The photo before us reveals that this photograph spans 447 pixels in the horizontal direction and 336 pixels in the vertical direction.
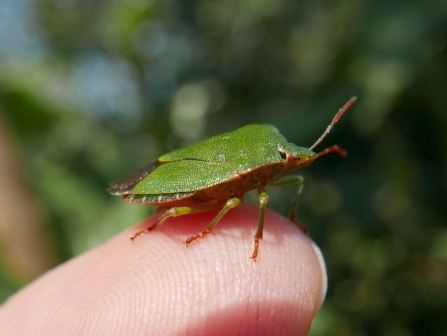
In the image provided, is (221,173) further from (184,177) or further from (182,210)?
(182,210)

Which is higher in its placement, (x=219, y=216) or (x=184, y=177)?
(x=184, y=177)

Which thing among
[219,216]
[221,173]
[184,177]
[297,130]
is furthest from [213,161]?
[297,130]

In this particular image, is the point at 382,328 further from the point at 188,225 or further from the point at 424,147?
the point at 188,225

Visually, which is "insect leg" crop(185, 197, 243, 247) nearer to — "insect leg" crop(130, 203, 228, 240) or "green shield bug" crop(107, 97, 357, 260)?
"green shield bug" crop(107, 97, 357, 260)

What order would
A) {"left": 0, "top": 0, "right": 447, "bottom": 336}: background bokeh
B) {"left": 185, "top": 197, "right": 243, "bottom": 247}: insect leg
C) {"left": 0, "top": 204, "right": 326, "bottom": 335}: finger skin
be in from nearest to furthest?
1. {"left": 0, "top": 204, "right": 326, "bottom": 335}: finger skin
2. {"left": 185, "top": 197, "right": 243, "bottom": 247}: insect leg
3. {"left": 0, "top": 0, "right": 447, "bottom": 336}: background bokeh

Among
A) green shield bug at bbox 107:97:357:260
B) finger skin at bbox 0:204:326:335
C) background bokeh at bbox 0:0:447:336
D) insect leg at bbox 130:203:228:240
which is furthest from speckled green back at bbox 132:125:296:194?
background bokeh at bbox 0:0:447:336

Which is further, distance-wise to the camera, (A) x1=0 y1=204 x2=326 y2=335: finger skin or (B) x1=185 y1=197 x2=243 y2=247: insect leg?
(B) x1=185 y1=197 x2=243 y2=247: insect leg

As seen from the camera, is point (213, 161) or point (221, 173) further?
point (213, 161)

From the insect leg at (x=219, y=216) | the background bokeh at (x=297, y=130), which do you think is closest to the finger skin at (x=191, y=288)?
the insect leg at (x=219, y=216)
